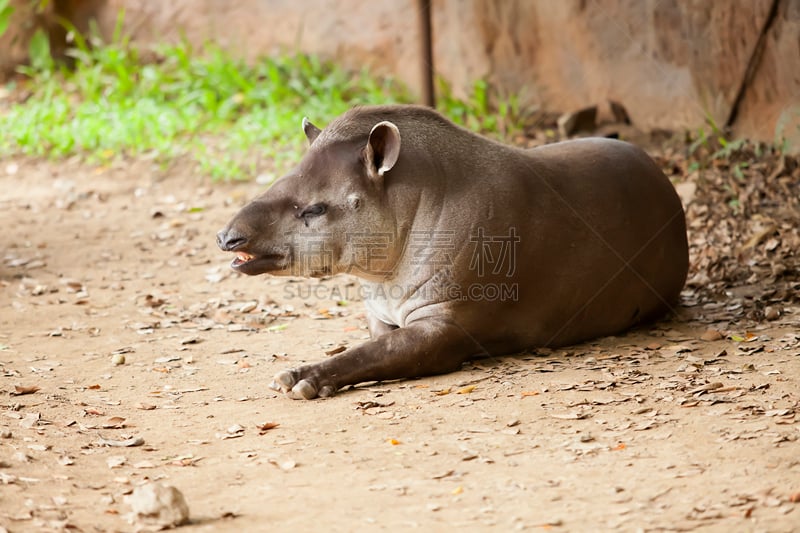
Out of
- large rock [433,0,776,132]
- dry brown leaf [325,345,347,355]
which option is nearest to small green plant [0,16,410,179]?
large rock [433,0,776,132]

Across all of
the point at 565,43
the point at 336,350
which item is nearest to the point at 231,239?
the point at 336,350

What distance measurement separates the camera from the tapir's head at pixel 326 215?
232 inches

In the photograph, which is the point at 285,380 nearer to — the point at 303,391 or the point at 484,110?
the point at 303,391

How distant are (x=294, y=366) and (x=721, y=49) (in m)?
5.79

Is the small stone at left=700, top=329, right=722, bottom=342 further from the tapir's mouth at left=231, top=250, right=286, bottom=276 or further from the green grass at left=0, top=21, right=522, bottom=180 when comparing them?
the green grass at left=0, top=21, right=522, bottom=180

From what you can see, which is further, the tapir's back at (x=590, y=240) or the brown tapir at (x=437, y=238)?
the tapir's back at (x=590, y=240)

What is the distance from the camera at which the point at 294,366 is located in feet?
20.3

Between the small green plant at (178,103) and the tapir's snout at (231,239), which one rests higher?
the small green plant at (178,103)

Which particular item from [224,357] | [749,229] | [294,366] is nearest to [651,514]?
[294,366]

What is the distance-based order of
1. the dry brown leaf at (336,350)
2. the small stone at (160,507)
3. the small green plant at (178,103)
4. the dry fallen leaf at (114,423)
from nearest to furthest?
1. the small stone at (160,507)
2. the dry fallen leaf at (114,423)
3. the dry brown leaf at (336,350)
4. the small green plant at (178,103)

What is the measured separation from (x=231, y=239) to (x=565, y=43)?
6.39 meters

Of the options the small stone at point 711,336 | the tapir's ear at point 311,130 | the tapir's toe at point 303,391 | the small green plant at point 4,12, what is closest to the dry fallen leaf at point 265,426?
the tapir's toe at point 303,391

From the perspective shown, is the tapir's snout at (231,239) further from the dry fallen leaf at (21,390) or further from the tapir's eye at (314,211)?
the dry fallen leaf at (21,390)

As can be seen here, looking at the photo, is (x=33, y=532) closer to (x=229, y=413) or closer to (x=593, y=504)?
(x=229, y=413)
